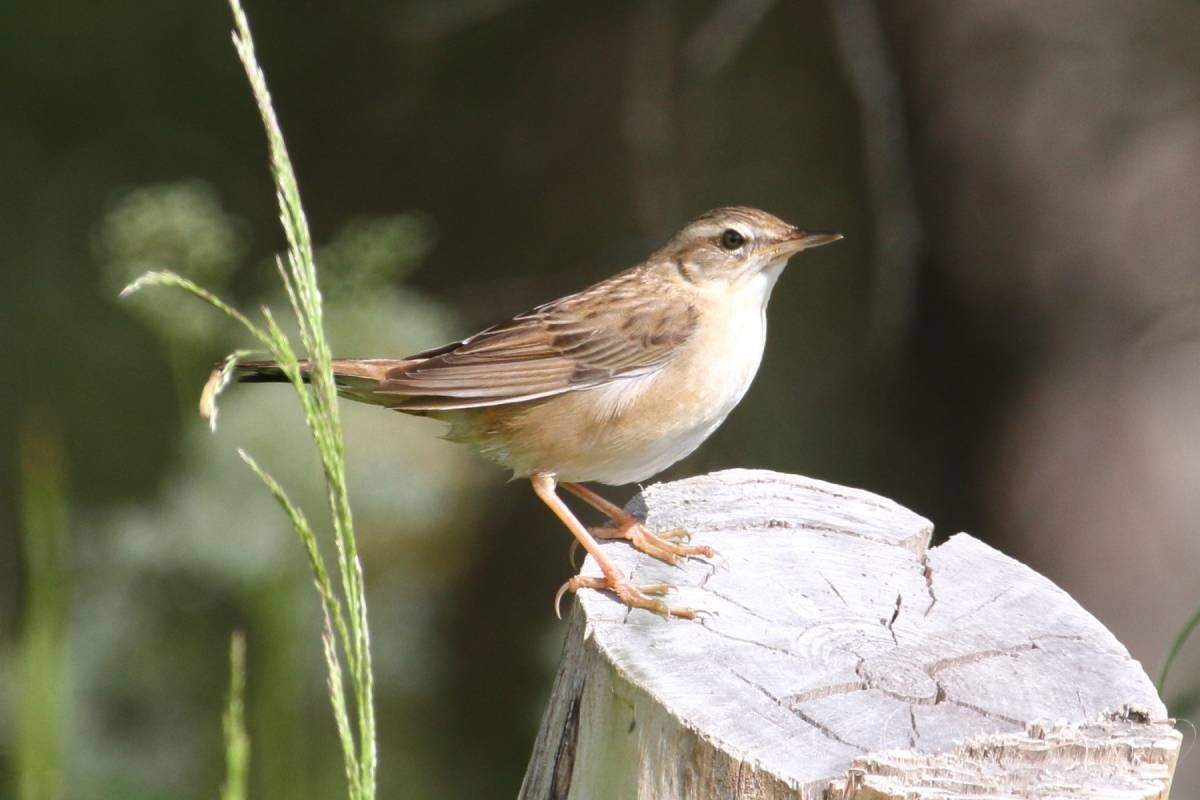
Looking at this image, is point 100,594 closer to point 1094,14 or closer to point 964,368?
point 964,368

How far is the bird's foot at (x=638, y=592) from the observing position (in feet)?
10.4

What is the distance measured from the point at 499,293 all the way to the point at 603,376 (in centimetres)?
316

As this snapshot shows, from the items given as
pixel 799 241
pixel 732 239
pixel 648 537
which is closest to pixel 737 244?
pixel 732 239

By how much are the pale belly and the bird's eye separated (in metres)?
0.28

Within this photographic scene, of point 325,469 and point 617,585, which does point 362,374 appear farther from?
point 325,469

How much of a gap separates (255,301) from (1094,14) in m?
3.45

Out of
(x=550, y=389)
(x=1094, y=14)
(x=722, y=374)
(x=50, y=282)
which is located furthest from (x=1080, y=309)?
(x=50, y=282)

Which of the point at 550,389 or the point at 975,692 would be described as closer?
the point at 975,692

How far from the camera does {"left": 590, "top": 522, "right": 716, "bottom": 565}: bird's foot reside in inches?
141

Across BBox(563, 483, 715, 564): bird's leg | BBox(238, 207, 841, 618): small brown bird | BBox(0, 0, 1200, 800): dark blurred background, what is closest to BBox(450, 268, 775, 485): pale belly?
BBox(238, 207, 841, 618): small brown bird

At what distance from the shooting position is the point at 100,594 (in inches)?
220

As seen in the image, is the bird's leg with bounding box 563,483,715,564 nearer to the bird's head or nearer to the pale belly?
the pale belly

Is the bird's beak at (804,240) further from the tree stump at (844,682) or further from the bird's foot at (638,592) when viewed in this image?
the bird's foot at (638,592)

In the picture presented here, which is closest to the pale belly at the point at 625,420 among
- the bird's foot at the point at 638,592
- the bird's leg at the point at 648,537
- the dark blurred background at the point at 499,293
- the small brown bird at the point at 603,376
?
the small brown bird at the point at 603,376
